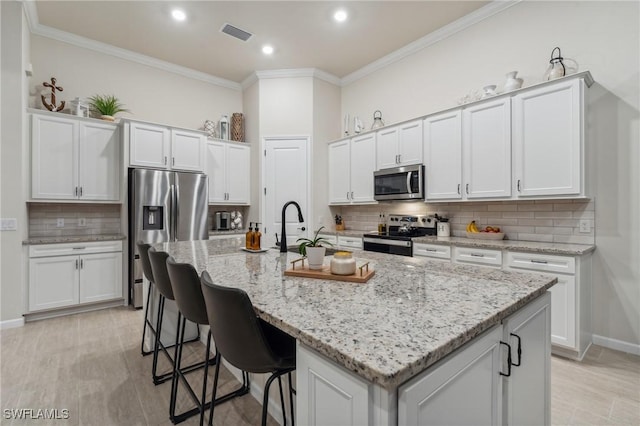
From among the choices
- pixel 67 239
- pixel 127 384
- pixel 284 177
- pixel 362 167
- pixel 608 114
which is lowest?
pixel 127 384

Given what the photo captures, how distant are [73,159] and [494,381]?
4553mm

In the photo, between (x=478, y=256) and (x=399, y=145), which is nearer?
(x=478, y=256)

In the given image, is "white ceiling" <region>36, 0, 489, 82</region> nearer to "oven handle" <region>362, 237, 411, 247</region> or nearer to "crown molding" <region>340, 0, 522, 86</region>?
"crown molding" <region>340, 0, 522, 86</region>

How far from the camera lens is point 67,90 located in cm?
399

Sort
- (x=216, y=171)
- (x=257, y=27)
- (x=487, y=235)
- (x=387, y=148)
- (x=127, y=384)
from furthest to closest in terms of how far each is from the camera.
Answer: (x=216, y=171)
(x=387, y=148)
(x=257, y=27)
(x=487, y=235)
(x=127, y=384)

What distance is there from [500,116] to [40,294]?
5.10 m

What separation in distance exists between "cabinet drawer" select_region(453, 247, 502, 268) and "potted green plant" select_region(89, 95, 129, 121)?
173 inches

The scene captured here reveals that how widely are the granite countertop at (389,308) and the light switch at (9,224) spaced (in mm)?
2868

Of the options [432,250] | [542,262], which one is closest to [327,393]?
[542,262]

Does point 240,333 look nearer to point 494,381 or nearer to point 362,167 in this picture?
point 494,381

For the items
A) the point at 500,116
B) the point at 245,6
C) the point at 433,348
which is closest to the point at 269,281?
the point at 433,348

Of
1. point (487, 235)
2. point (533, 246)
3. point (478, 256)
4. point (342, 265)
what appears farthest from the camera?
point (487, 235)

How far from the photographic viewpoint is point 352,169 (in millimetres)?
4719

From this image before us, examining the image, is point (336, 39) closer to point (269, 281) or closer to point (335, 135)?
point (335, 135)
